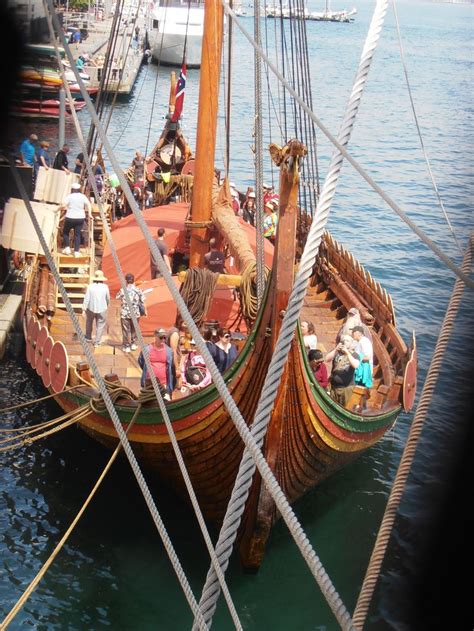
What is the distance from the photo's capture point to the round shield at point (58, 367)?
1076 centimetres

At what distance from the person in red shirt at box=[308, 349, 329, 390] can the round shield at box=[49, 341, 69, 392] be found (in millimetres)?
2895

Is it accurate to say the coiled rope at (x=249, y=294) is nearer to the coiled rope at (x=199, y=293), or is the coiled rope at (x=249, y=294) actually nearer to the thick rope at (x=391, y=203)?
the coiled rope at (x=199, y=293)

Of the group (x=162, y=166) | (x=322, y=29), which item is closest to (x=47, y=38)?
(x=162, y=166)

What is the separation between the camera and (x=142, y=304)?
11.6m

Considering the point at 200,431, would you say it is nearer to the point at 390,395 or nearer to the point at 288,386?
the point at 288,386

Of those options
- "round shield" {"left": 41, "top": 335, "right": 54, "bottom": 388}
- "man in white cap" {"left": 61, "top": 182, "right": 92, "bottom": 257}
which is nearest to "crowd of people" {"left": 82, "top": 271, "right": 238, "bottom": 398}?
"round shield" {"left": 41, "top": 335, "right": 54, "bottom": 388}

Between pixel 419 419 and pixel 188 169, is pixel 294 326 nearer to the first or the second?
pixel 419 419

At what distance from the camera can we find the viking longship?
8.44 metres

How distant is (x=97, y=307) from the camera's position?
1176 centimetres

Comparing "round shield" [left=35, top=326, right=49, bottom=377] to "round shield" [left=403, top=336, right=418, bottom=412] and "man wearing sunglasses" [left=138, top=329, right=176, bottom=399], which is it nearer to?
"man wearing sunglasses" [left=138, top=329, right=176, bottom=399]

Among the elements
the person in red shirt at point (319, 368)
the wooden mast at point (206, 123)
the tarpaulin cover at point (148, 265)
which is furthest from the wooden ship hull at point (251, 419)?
the wooden mast at point (206, 123)

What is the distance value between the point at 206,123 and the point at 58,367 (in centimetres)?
424

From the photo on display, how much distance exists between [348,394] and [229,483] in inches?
80.4

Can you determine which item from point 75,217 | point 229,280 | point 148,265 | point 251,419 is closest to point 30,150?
point 75,217
